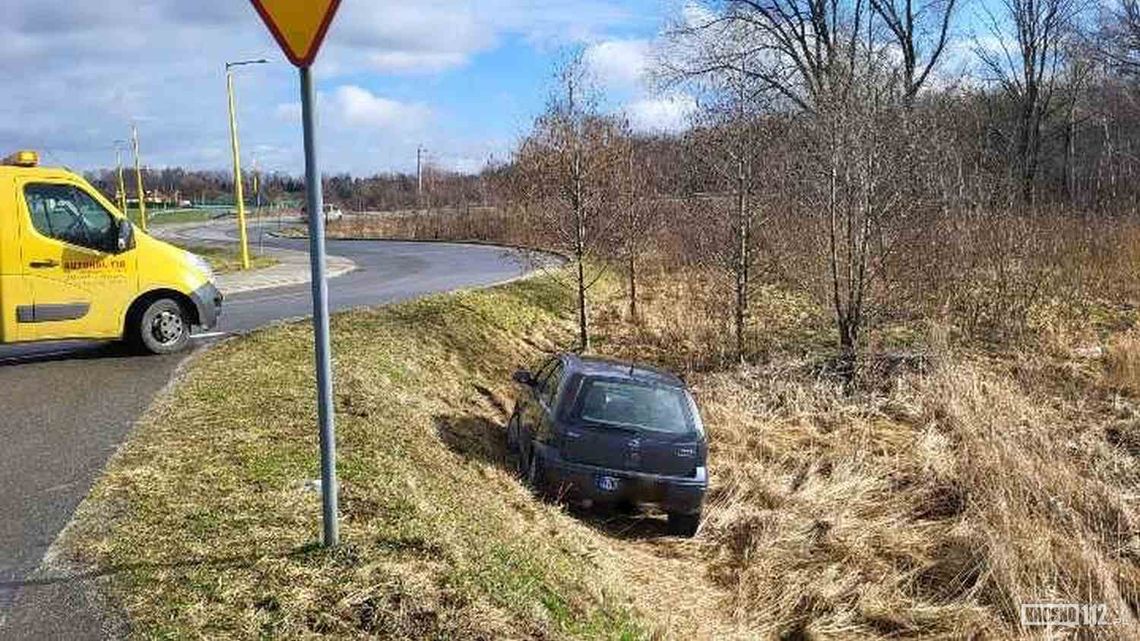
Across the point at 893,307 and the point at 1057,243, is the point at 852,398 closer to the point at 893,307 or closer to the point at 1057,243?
the point at 893,307

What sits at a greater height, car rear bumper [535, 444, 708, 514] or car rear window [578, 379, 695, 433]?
car rear window [578, 379, 695, 433]

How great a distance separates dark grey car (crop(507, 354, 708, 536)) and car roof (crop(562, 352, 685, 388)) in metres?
0.05

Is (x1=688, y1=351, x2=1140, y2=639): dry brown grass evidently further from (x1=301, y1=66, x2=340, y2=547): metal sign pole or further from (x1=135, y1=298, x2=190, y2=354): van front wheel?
(x1=135, y1=298, x2=190, y2=354): van front wheel

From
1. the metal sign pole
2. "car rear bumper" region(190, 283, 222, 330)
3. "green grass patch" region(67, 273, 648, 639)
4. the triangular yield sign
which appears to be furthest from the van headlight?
the triangular yield sign

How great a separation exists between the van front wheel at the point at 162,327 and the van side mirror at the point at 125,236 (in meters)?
0.76

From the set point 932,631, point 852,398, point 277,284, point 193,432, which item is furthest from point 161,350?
point 277,284

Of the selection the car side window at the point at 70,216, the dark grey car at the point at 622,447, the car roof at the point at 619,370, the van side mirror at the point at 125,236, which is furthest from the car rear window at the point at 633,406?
the car side window at the point at 70,216

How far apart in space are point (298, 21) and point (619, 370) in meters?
6.60

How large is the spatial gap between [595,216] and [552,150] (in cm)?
153

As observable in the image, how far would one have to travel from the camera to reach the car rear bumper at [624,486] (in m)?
9.28

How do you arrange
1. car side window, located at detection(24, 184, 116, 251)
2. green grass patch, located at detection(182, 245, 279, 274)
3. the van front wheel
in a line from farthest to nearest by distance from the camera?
green grass patch, located at detection(182, 245, 279, 274), the van front wheel, car side window, located at detection(24, 184, 116, 251)

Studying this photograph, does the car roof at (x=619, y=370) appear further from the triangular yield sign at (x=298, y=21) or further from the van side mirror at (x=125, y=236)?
the triangular yield sign at (x=298, y=21)

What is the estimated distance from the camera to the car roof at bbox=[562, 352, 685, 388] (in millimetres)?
10070

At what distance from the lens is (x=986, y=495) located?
10.2m
